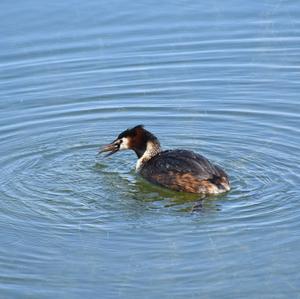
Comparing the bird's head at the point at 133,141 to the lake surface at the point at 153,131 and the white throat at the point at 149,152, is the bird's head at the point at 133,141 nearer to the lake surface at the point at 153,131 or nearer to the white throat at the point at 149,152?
the white throat at the point at 149,152

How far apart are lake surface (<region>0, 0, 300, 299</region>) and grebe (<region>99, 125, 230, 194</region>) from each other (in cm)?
17

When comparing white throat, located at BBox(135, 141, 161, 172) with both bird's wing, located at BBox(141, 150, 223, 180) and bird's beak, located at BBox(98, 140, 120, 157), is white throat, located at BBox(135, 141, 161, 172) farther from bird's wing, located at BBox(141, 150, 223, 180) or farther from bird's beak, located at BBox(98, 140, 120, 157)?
bird's beak, located at BBox(98, 140, 120, 157)

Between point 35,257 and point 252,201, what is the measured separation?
2.69m

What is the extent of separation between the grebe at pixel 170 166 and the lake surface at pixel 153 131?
0.57 feet

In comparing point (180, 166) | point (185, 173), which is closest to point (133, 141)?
point (180, 166)

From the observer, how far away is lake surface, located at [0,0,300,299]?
415 inches

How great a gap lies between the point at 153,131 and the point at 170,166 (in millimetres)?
1555

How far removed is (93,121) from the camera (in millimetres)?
14930

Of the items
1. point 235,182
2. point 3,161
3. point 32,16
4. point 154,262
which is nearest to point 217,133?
point 235,182

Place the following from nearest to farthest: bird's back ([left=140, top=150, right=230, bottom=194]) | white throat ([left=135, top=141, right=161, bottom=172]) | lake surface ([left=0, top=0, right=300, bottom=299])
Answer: lake surface ([left=0, top=0, right=300, bottom=299]), bird's back ([left=140, top=150, right=230, bottom=194]), white throat ([left=135, top=141, right=161, bottom=172])

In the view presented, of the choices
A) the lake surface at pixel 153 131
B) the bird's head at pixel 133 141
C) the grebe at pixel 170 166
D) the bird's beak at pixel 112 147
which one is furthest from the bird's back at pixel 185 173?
the bird's beak at pixel 112 147

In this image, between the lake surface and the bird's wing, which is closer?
the lake surface

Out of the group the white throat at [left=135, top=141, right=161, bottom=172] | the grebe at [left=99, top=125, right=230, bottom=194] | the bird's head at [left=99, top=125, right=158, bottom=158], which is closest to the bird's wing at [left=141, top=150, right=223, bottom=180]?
the grebe at [left=99, top=125, right=230, bottom=194]

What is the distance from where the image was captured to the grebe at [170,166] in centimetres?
1252
